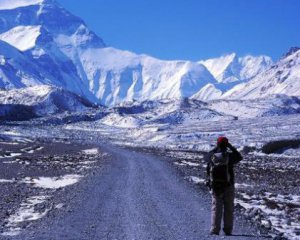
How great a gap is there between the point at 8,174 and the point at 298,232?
27.6m

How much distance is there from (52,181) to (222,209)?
20.5 metres

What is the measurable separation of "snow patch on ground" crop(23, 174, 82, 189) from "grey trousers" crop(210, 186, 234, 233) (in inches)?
652

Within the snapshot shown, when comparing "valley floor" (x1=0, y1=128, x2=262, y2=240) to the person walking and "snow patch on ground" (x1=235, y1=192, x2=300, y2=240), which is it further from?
"snow patch on ground" (x1=235, y1=192, x2=300, y2=240)

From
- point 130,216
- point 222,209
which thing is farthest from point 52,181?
point 222,209

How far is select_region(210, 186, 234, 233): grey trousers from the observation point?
1587cm

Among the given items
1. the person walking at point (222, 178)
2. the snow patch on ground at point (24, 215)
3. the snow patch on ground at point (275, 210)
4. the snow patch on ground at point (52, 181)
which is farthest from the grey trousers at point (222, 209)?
the snow patch on ground at point (52, 181)

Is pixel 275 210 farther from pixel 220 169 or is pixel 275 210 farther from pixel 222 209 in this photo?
pixel 220 169

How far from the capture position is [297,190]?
31359 millimetres

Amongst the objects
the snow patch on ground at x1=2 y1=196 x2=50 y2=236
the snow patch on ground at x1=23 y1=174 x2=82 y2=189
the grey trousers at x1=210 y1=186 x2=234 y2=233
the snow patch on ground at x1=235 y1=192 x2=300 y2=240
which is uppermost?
the grey trousers at x1=210 y1=186 x2=234 y2=233

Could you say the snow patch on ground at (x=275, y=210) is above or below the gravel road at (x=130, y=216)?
above

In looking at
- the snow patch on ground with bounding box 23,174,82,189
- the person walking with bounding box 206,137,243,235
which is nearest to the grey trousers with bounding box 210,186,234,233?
the person walking with bounding box 206,137,243,235

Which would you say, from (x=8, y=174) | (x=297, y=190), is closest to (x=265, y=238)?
(x=297, y=190)

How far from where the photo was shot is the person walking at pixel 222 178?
15625 millimetres

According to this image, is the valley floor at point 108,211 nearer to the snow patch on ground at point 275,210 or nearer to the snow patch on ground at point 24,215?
the snow patch on ground at point 24,215
